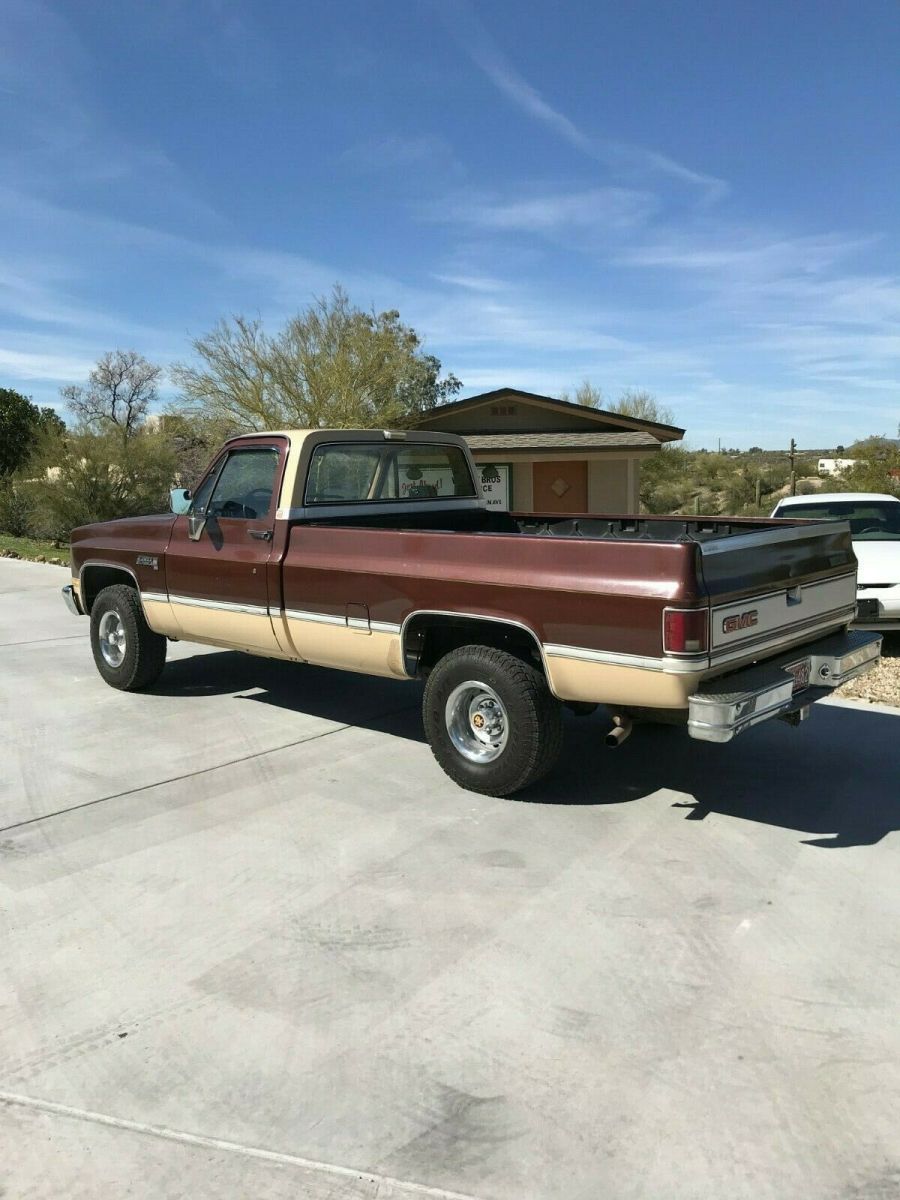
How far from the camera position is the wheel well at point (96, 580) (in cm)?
744

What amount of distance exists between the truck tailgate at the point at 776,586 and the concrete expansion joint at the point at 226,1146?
245 cm

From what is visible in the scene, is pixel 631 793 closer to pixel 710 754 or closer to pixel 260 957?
pixel 710 754

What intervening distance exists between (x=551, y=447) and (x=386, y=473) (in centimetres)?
1294

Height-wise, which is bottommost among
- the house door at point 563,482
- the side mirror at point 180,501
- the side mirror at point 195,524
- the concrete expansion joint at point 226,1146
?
the concrete expansion joint at point 226,1146

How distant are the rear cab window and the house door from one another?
13.6 m

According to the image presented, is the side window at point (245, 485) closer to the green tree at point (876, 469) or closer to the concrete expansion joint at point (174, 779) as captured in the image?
the concrete expansion joint at point (174, 779)

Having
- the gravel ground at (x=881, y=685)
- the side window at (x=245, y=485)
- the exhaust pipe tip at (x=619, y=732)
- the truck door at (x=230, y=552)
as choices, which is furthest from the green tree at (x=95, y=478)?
the exhaust pipe tip at (x=619, y=732)

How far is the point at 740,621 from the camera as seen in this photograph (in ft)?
14.2

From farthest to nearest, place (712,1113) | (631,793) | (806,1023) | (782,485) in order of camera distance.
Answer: (782,485), (631,793), (806,1023), (712,1113)

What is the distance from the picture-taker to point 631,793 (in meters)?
5.19

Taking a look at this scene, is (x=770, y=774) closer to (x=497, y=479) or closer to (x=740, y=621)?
(x=740, y=621)

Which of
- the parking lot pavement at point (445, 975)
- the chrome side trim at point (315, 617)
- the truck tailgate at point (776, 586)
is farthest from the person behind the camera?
the chrome side trim at point (315, 617)

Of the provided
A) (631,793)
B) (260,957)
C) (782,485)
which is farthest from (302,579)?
(782,485)

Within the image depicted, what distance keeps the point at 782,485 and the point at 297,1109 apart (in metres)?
53.0
